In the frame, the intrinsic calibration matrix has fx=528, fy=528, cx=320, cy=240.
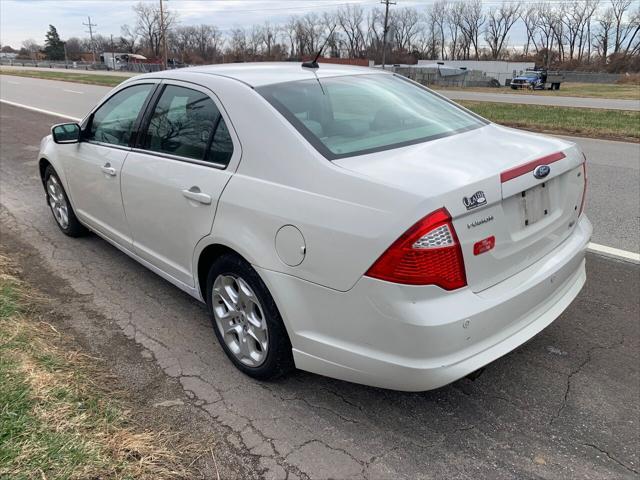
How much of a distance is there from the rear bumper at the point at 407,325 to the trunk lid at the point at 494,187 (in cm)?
12

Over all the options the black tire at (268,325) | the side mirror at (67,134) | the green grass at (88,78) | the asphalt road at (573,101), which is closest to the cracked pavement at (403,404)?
the black tire at (268,325)

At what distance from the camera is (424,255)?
2088mm

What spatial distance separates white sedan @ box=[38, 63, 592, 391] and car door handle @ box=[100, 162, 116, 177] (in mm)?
173

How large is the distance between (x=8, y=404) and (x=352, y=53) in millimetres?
101728

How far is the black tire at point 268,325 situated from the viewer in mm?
2615

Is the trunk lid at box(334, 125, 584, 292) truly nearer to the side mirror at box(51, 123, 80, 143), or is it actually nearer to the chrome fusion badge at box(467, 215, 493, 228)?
the chrome fusion badge at box(467, 215, 493, 228)

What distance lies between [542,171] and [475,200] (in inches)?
20.7

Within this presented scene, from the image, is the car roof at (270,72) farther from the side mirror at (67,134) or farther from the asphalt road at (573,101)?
the asphalt road at (573,101)

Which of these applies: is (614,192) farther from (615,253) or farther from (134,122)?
(134,122)

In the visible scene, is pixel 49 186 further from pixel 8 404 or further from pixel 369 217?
pixel 369 217

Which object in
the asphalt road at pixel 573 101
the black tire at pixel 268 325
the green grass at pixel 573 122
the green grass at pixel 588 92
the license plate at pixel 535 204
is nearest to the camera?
the license plate at pixel 535 204

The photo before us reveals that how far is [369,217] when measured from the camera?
2.15 m

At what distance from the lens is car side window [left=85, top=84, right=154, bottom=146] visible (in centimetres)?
376

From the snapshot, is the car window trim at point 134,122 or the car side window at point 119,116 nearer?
the car window trim at point 134,122
